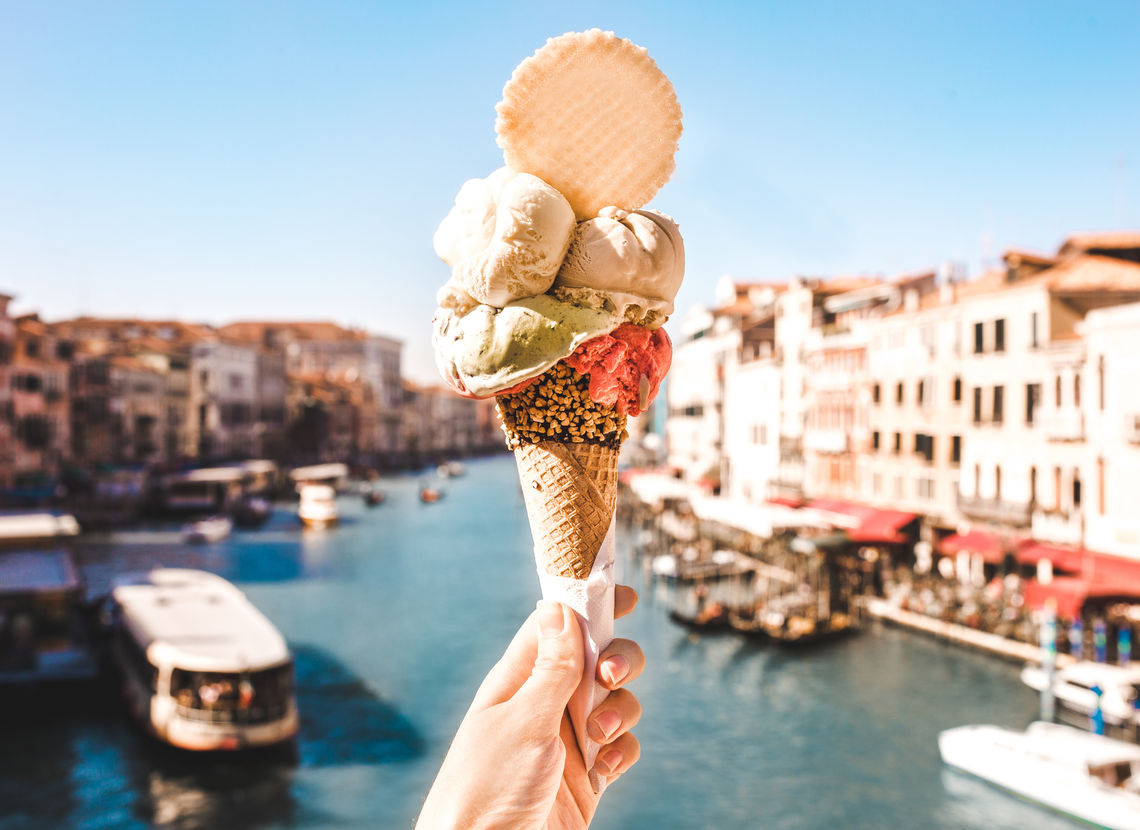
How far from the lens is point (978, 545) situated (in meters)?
23.2

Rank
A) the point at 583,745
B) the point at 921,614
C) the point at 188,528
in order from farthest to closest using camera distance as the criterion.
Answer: the point at 188,528 < the point at 921,614 < the point at 583,745

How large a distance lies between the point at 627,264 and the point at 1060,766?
52.1 ft

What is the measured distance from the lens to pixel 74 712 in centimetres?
1797

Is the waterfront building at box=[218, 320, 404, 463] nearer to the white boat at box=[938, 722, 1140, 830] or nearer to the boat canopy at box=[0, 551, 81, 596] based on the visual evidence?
the boat canopy at box=[0, 551, 81, 596]

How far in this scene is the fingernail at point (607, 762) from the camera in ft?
7.21

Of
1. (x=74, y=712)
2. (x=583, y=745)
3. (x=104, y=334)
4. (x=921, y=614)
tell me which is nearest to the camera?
(x=583, y=745)

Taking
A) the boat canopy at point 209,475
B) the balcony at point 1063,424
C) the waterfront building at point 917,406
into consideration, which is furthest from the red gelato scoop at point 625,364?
the boat canopy at point 209,475

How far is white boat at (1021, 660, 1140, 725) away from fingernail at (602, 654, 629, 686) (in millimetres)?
17265

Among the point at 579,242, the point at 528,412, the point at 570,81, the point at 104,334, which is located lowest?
the point at 528,412

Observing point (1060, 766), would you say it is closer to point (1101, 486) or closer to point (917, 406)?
point (1101, 486)

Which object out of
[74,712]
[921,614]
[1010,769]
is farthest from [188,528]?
[1010,769]

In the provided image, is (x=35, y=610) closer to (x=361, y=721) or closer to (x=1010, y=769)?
(x=361, y=721)

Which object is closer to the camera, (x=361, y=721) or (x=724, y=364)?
(x=361, y=721)

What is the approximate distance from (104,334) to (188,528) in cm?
2297
